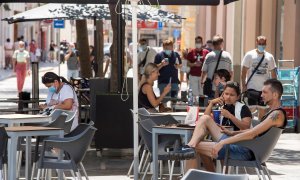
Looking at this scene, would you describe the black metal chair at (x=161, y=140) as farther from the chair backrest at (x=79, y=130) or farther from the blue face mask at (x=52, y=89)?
the blue face mask at (x=52, y=89)

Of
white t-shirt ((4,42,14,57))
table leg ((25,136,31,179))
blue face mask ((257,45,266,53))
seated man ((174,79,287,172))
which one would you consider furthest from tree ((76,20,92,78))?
white t-shirt ((4,42,14,57))

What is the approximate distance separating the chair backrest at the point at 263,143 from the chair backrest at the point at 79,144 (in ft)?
5.09

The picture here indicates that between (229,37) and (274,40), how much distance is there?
967cm

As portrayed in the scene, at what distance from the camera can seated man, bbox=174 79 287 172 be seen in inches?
400

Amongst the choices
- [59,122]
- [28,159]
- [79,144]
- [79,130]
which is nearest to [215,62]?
[59,122]

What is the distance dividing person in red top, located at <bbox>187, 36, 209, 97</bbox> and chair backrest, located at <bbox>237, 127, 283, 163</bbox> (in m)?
11.6

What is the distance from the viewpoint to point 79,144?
10.3 m

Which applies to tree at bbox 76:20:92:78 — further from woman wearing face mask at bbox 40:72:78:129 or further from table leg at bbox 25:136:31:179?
table leg at bbox 25:136:31:179

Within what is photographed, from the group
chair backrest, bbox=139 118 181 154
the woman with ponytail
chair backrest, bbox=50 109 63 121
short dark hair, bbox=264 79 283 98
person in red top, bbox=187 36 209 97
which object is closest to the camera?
short dark hair, bbox=264 79 283 98

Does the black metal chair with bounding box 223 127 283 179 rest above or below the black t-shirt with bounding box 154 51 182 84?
below

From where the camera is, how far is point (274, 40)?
27516 millimetres

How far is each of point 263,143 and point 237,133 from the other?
484 millimetres

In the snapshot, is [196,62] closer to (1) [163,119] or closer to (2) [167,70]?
(2) [167,70]

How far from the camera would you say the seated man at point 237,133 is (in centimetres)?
1015
